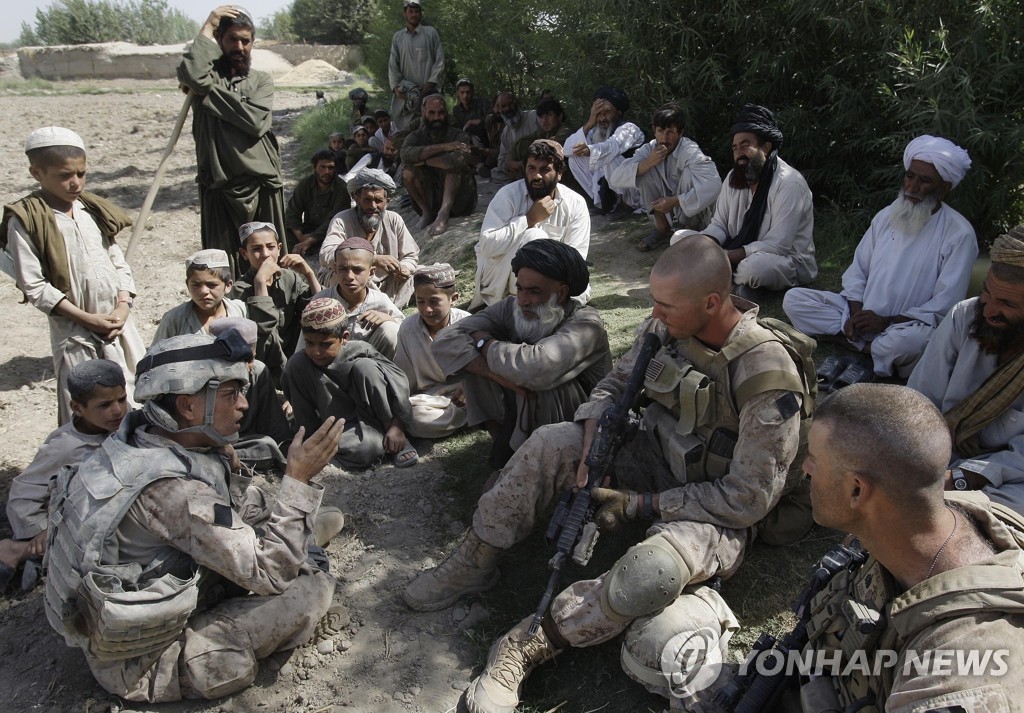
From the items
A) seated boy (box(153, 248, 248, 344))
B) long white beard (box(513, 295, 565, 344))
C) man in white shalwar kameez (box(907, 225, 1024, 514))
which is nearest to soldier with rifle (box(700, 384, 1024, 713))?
man in white shalwar kameez (box(907, 225, 1024, 514))

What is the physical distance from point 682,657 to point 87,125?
51.3ft

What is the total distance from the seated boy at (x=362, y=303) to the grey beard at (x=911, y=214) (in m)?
3.16

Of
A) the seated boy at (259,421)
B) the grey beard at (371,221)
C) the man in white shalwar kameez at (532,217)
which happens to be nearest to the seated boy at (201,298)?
the seated boy at (259,421)

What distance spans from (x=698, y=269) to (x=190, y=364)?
6.06 feet

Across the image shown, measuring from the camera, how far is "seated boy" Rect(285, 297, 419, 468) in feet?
14.2

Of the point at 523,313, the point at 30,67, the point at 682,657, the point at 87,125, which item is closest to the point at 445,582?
the point at 682,657

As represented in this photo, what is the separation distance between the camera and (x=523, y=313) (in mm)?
3869

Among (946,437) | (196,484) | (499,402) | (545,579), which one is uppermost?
(946,437)

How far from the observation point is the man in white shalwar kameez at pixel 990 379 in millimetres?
3021

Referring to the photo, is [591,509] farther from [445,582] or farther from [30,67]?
[30,67]

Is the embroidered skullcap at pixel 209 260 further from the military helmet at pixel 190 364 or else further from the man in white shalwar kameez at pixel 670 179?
the man in white shalwar kameez at pixel 670 179

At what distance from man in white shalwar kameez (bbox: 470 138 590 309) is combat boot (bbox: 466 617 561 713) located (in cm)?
311

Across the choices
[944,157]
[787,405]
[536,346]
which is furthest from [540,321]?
[944,157]

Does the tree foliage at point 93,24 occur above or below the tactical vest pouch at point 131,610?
above
